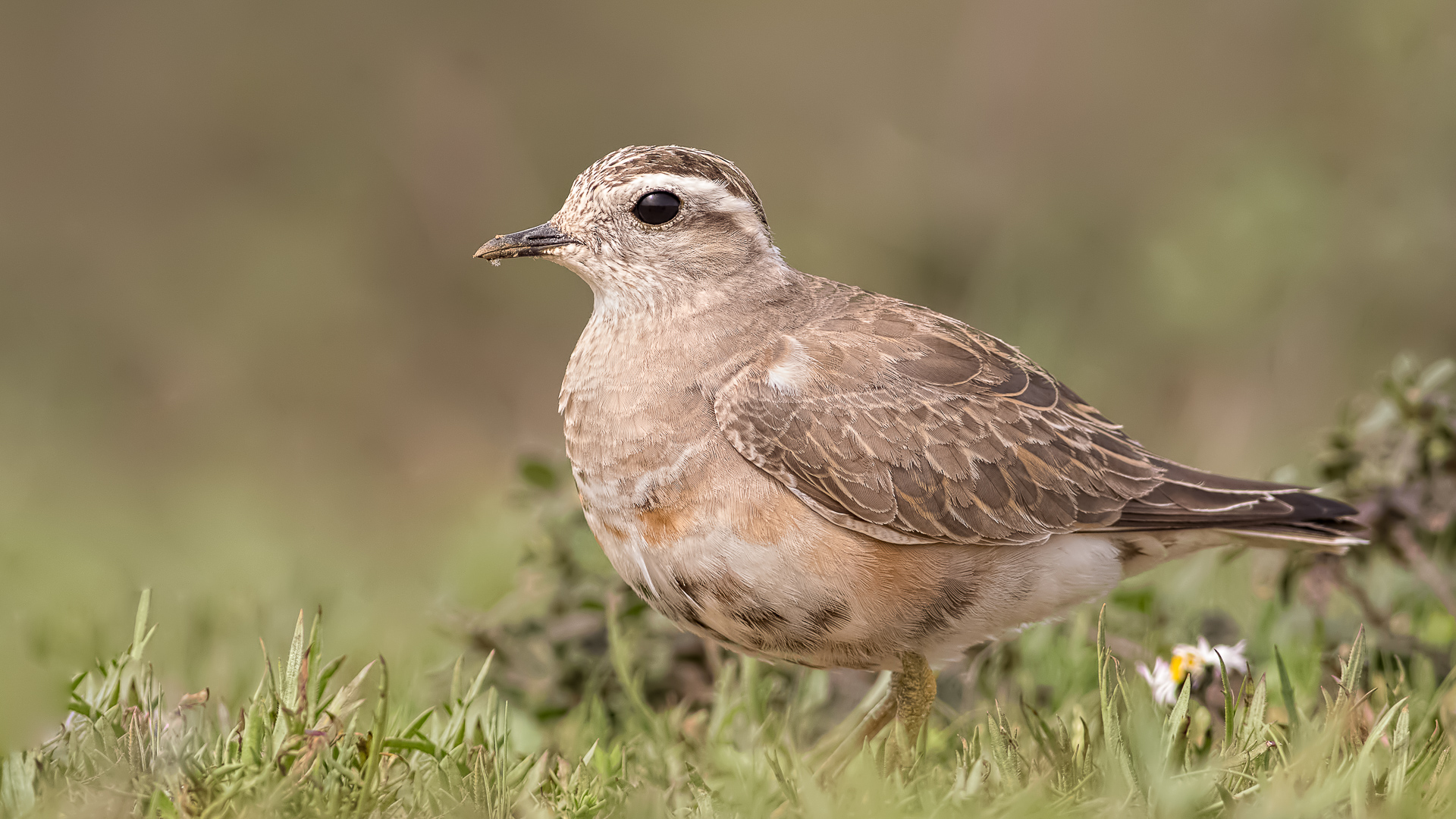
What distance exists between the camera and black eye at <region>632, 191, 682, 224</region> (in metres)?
4.78

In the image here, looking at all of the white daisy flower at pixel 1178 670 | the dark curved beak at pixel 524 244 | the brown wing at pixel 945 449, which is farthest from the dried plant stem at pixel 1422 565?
the dark curved beak at pixel 524 244

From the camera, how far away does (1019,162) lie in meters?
12.5

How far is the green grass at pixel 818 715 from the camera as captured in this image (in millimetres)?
3637

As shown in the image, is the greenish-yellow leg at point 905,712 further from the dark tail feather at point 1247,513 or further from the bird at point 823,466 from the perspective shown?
the dark tail feather at point 1247,513

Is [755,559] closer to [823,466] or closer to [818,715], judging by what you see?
[823,466]

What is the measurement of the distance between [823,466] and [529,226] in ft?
29.0

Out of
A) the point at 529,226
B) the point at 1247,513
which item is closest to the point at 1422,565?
the point at 1247,513

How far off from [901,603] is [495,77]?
10458 millimetres

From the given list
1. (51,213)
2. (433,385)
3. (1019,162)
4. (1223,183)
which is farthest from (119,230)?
(1223,183)

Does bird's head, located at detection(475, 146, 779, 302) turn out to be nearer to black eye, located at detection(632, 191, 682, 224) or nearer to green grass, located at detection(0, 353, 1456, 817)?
black eye, located at detection(632, 191, 682, 224)

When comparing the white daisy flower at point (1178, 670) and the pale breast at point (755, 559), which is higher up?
the pale breast at point (755, 559)

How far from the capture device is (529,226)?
12664mm

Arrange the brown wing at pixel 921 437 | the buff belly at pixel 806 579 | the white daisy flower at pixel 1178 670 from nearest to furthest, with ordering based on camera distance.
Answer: the buff belly at pixel 806 579 < the brown wing at pixel 921 437 < the white daisy flower at pixel 1178 670

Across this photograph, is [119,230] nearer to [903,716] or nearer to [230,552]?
[230,552]
